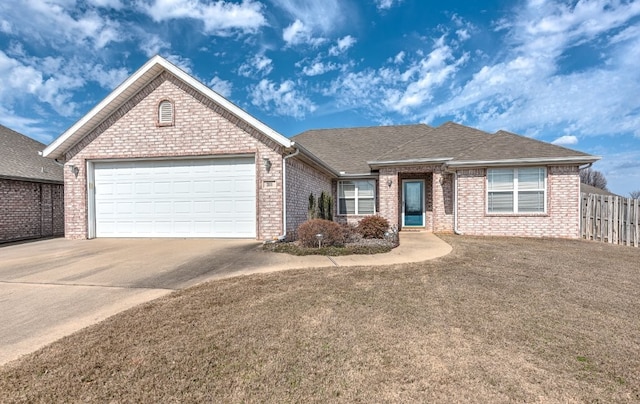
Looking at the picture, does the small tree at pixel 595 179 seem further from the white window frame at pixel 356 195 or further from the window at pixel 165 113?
the window at pixel 165 113

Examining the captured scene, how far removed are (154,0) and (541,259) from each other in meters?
13.5

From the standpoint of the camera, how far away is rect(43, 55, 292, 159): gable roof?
995 cm

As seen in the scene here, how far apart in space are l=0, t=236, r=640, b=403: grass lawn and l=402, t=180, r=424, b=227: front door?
389 inches

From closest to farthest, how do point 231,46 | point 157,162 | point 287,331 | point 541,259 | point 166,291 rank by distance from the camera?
point 287,331
point 166,291
point 541,259
point 157,162
point 231,46

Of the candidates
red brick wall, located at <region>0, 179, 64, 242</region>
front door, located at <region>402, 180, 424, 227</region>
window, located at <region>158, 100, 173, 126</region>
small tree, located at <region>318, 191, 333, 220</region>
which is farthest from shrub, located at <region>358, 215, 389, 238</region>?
red brick wall, located at <region>0, 179, 64, 242</region>

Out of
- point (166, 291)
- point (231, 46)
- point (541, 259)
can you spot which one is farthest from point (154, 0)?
point (541, 259)

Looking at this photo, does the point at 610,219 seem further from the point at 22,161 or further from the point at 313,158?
the point at 22,161

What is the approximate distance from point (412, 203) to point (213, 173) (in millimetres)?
9547

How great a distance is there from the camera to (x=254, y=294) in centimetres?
478

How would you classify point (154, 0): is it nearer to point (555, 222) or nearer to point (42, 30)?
point (42, 30)

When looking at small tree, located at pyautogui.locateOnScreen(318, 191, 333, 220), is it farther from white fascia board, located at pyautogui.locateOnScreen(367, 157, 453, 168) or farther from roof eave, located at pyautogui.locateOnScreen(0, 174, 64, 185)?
roof eave, located at pyautogui.locateOnScreen(0, 174, 64, 185)

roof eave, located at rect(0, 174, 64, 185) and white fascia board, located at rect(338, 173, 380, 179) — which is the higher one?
Answer: white fascia board, located at rect(338, 173, 380, 179)

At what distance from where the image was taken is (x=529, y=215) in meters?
12.2

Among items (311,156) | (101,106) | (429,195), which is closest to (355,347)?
(311,156)
